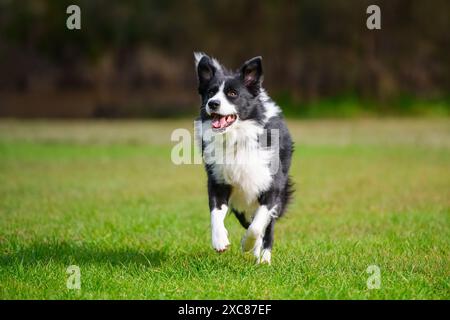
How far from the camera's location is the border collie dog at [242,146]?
6.84 m

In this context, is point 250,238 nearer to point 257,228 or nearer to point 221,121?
point 257,228

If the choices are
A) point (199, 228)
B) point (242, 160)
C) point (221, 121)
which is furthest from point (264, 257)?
point (199, 228)

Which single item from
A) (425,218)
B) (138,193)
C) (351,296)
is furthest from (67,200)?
(351,296)

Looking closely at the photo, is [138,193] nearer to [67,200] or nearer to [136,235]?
[67,200]

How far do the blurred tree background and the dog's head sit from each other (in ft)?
67.0

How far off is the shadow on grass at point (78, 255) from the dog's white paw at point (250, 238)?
797 millimetres

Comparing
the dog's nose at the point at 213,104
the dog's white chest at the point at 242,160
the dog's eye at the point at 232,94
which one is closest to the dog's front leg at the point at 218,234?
the dog's white chest at the point at 242,160

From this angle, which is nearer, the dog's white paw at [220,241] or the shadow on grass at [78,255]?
the dog's white paw at [220,241]

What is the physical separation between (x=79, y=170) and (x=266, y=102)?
9101 mm

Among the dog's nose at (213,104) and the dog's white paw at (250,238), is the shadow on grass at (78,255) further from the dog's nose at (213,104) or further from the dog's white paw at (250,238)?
the dog's nose at (213,104)

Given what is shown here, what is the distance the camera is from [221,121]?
682 cm

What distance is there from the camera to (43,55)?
30.5 metres

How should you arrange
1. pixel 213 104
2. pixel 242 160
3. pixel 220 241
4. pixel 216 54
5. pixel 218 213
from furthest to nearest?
pixel 216 54
pixel 242 160
pixel 218 213
pixel 213 104
pixel 220 241

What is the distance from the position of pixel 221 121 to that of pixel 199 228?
8.83 feet
